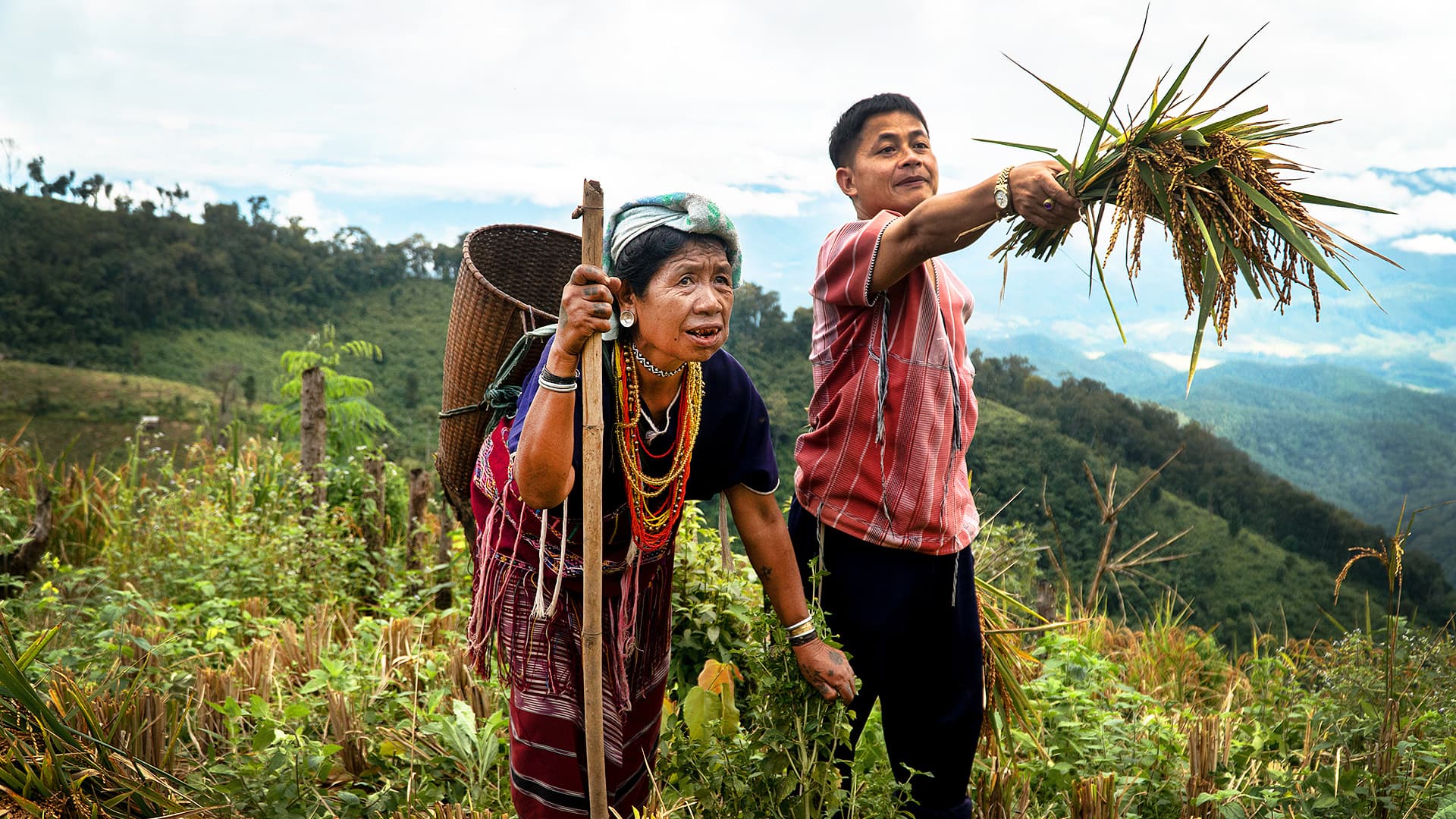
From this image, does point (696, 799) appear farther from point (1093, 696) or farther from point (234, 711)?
point (1093, 696)

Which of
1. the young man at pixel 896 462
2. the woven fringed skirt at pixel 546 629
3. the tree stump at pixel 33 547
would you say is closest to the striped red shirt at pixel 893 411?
the young man at pixel 896 462

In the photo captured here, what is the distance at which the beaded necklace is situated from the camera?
6.75 feet

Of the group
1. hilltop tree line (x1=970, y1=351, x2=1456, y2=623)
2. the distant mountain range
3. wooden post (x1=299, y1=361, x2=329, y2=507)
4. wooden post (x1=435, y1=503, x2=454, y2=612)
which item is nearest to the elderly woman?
A: wooden post (x1=435, y1=503, x2=454, y2=612)

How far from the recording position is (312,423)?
6.72 metres

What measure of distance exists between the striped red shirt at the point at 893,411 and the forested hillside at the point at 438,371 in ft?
7.08

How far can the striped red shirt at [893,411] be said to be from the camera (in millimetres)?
2316

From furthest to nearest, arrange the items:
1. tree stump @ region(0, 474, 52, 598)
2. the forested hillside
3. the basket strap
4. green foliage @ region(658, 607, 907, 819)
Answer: the forested hillside < tree stump @ region(0, 474, 52, 598) < the basket strap < green foliage @ region(658, 607, 907, 819)

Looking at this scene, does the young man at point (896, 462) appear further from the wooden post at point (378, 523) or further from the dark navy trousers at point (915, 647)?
the wooden post at point (378, 523)

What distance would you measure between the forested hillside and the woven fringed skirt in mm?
2590

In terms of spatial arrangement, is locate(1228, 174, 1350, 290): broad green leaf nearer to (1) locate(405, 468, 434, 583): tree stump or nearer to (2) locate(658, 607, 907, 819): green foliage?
(2) locate(658, 607, 907, 819): green foliage

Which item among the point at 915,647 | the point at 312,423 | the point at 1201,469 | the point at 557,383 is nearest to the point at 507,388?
the point at 557,383

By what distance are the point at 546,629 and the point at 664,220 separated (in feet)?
3.28

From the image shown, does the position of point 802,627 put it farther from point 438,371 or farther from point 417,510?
point 438,371

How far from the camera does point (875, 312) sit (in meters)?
2.34
